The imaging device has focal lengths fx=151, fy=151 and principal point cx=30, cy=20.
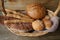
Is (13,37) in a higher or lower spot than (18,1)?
lower

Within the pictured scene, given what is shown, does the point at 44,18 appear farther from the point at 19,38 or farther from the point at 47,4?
the point at 47,4

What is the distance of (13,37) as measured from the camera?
0.80 m

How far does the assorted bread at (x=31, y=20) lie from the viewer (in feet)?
2.56

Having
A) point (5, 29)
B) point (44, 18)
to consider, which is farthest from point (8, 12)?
point (44, 18)

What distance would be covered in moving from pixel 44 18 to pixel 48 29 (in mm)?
88

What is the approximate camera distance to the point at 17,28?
2.55ft

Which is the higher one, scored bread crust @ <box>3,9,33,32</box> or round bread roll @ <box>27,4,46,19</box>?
round bread roll @ <box>27,4,46,19</box>

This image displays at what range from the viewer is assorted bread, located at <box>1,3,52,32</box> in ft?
2.56

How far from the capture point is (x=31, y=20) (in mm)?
831

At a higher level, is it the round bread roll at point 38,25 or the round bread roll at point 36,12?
the round bread roll at point 36,12

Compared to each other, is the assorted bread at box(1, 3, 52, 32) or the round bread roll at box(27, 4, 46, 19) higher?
the round bread roll at box(27, 4, 46, 19)

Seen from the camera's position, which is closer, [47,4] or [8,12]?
[8,12]

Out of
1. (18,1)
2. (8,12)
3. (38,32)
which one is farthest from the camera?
(18,1)

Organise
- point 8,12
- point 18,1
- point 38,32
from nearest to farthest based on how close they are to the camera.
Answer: point 38,32 → point 8,12 → point 18,1
